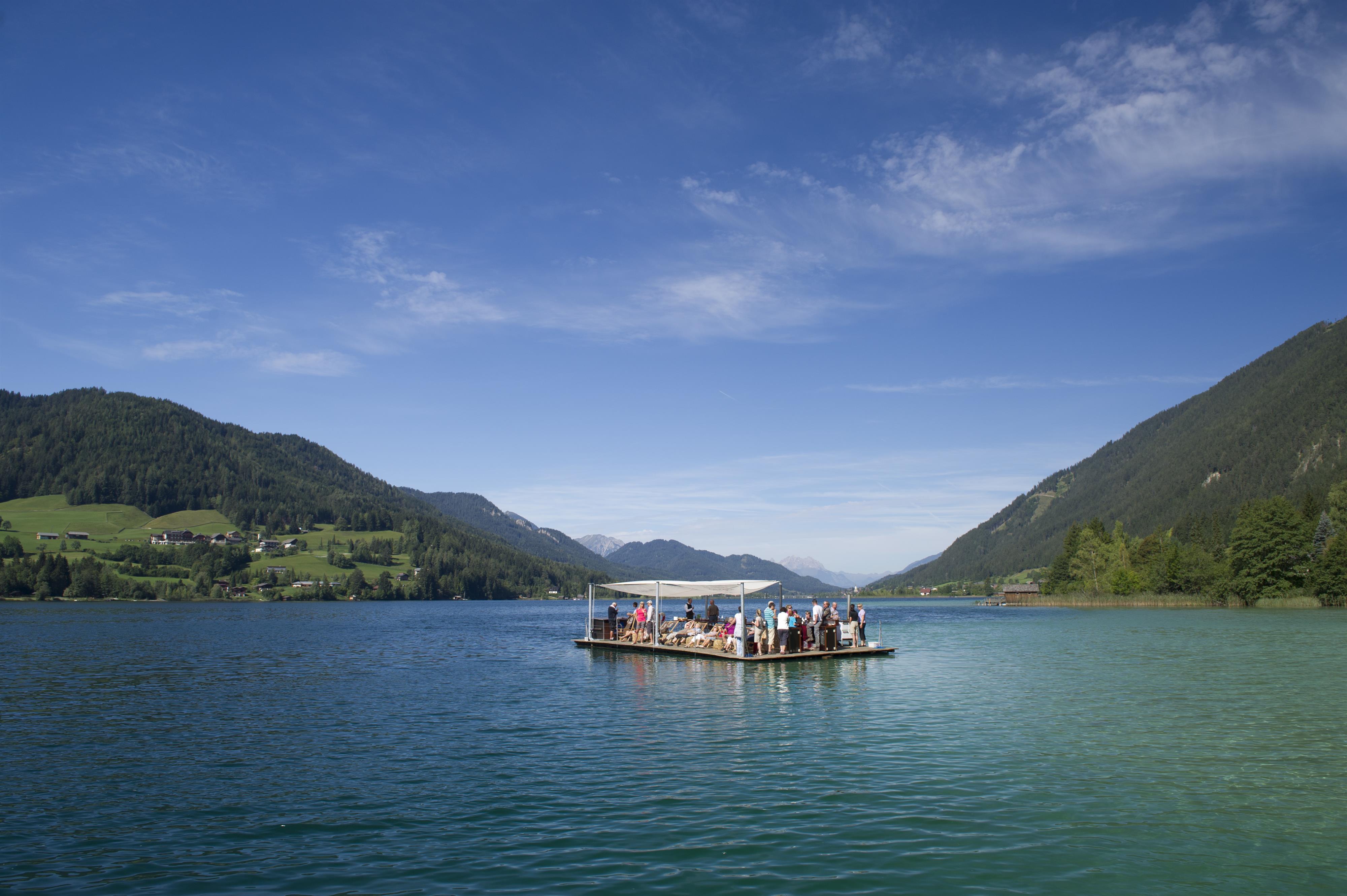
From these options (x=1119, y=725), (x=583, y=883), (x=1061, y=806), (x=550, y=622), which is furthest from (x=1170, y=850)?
(x=550, y=622)

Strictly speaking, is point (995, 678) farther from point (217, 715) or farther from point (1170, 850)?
point (217, 715)

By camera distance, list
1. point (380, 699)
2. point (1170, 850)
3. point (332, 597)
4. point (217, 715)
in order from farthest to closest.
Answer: point (332, 597) < point (380, 699) < point (217, 715) < point (1170, 850)

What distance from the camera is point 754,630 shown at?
132 feet

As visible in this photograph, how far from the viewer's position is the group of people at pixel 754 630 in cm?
3881

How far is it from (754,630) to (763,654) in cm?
210

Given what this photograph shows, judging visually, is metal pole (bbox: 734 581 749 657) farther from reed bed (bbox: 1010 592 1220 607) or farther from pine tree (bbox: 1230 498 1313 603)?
reed bed (bbox: 1010 592 1220 607)

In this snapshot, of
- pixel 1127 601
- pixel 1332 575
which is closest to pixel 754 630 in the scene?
pixel 1332 575

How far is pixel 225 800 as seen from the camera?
1462 cm

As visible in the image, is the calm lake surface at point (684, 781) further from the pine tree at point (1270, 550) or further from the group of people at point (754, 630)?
the pine tree at point (1270, 550)

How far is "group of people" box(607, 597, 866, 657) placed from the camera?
38.8 m

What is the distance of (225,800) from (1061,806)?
14.5 metres

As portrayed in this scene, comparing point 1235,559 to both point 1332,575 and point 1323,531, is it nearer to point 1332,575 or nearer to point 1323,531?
point 1332,575

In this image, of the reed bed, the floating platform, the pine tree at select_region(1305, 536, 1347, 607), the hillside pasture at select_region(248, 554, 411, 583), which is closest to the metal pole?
the floating platform

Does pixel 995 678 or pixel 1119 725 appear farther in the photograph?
pixel 995 678
